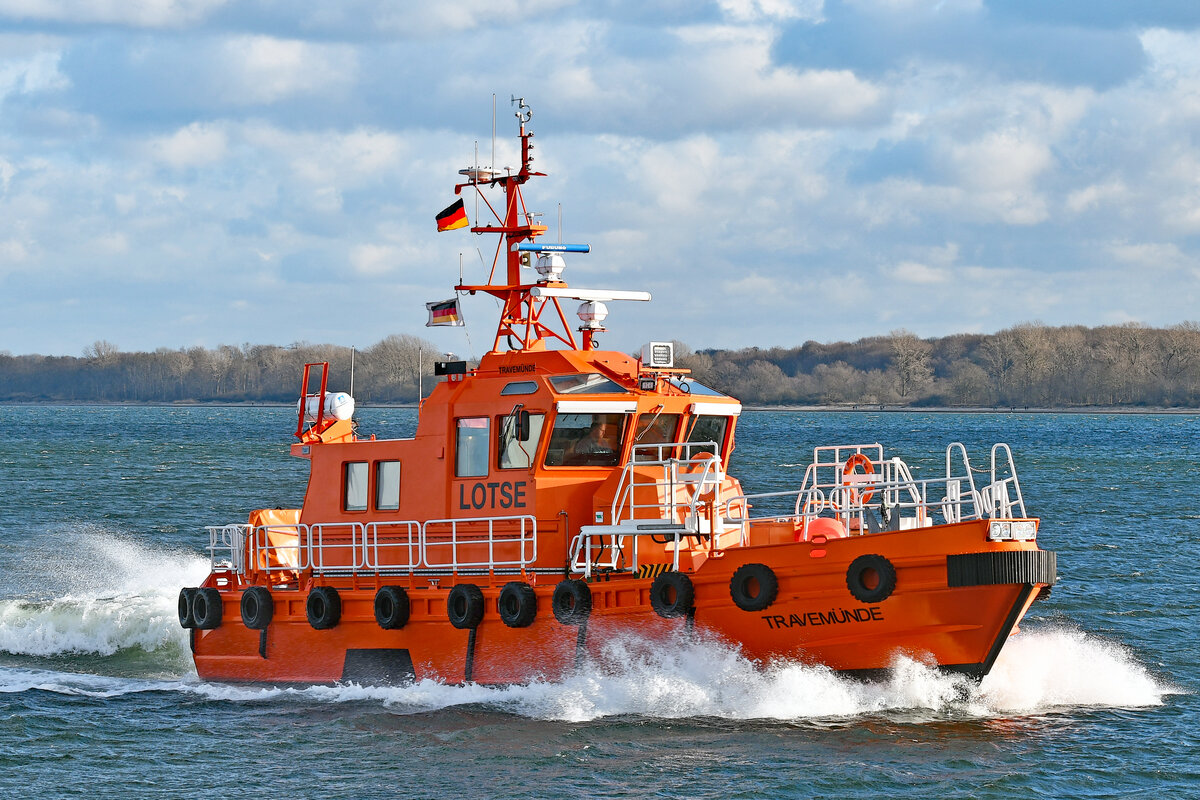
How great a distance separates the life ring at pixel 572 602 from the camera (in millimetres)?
13570

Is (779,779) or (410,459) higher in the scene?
(410,459)

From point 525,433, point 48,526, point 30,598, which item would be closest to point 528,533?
point 525,433

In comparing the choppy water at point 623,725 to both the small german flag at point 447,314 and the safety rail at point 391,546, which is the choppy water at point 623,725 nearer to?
the safety rail at point 391,546

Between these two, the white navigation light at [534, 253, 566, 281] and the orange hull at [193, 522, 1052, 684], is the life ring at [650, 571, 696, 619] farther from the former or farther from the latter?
the white navigation light at [534, 253, 566, 281]

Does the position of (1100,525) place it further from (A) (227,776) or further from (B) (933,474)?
(A) (227,776)

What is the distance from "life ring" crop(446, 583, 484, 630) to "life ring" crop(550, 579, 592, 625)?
940mm

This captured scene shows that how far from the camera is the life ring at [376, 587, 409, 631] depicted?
14.7 m

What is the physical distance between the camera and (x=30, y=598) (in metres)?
22.7

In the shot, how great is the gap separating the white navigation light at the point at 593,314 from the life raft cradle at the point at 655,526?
143 centimetres

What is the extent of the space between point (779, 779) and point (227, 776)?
4911mm

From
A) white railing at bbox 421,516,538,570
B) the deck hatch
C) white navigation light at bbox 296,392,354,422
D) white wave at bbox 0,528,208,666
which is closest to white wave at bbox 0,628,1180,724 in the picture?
the deck hatch

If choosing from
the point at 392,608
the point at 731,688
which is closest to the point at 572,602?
the point at 731,688

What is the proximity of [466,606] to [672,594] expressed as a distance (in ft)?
7.30

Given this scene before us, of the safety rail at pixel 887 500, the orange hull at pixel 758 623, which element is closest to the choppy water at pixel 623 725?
the orange hull at pixel 758 623
